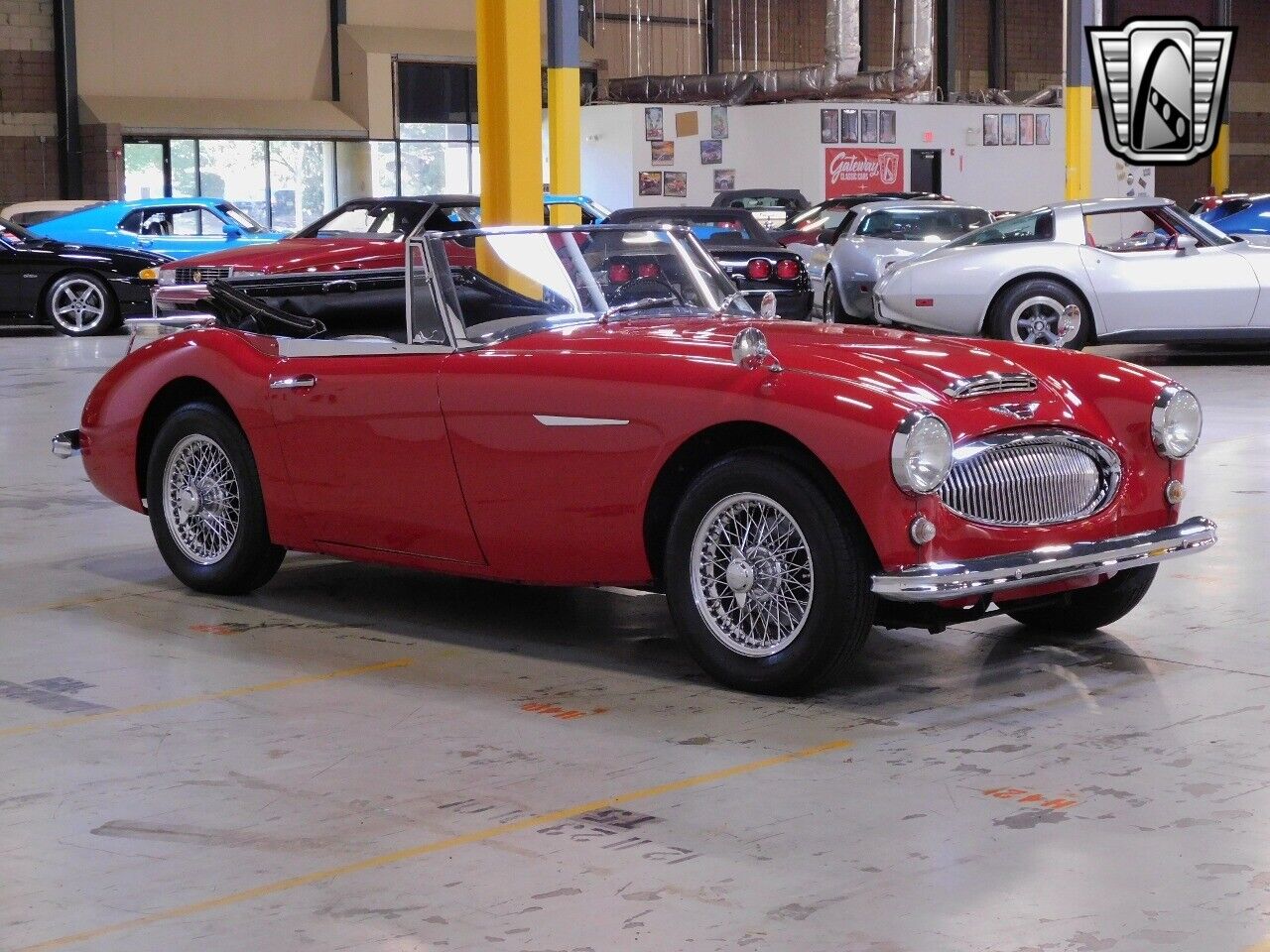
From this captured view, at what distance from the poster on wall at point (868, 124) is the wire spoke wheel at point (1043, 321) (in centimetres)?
1865

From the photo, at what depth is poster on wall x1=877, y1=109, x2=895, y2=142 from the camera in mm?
32688

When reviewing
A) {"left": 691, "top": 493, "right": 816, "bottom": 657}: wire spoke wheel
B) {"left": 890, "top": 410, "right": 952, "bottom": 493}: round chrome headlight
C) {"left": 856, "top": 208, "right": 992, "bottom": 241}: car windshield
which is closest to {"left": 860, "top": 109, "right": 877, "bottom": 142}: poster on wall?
{"left": 856, "top": 208, "right": 992, "bottom": 241}: car windshield

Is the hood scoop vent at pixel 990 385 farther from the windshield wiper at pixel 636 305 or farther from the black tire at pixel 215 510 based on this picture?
the black tire at pixel 215 510

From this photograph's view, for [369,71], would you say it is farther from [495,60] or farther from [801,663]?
[801,663]

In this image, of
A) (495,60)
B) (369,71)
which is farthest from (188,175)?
(495,60)

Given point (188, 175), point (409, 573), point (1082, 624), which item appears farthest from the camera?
point (188, 175)

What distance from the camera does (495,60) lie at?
504 inches

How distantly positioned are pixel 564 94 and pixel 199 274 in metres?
8.89

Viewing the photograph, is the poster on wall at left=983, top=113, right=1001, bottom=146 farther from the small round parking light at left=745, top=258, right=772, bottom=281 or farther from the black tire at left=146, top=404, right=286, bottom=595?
the black tire at left=146, top=404, right=286, bottom=595

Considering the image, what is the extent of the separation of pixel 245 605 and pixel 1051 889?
12.1 feet

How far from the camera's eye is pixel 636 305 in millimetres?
6004

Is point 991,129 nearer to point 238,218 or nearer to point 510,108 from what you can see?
point 238,218

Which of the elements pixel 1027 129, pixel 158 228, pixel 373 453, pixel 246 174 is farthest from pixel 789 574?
pixel 1027 129

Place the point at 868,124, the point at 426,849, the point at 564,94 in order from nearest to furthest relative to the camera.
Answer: the point at 426,849
the point at 564,94
the point at 868,124
